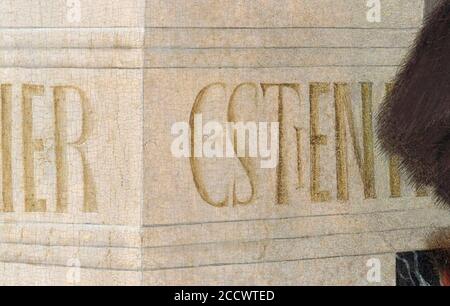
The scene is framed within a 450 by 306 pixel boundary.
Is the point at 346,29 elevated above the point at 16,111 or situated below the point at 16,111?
above

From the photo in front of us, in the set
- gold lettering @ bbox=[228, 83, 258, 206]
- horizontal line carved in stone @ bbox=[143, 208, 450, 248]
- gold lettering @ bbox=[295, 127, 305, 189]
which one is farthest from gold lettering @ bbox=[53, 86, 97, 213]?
gold lettering @ bbox=[295, 127, 305, 189]

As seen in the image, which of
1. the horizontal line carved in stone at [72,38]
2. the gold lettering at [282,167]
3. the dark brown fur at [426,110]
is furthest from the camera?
the gold lettering at [282,167]

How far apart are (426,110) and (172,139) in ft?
1.59

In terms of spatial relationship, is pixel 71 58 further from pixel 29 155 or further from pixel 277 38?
pixel 277 38

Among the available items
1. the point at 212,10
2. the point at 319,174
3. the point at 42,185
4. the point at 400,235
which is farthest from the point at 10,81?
the point at 400,235

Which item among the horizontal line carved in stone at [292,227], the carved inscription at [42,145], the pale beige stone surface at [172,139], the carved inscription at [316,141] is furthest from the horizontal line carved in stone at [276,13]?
the horizontal line carved in stone at [292,227]

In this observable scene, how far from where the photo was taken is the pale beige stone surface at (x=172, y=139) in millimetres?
2277

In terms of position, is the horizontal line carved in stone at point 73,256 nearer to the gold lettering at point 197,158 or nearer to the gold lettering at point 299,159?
the gold lettering at point 197,158

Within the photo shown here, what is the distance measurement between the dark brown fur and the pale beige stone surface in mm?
179

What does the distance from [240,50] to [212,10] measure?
0.31 feet

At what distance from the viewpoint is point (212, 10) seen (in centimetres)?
230

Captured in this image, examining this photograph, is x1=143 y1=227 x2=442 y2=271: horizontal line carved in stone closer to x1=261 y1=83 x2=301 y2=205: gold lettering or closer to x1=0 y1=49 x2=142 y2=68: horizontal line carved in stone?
x1=261 y1=83 x2=301 y2=205: gold lettering

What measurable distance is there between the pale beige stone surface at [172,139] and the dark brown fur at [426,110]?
0.59ft
